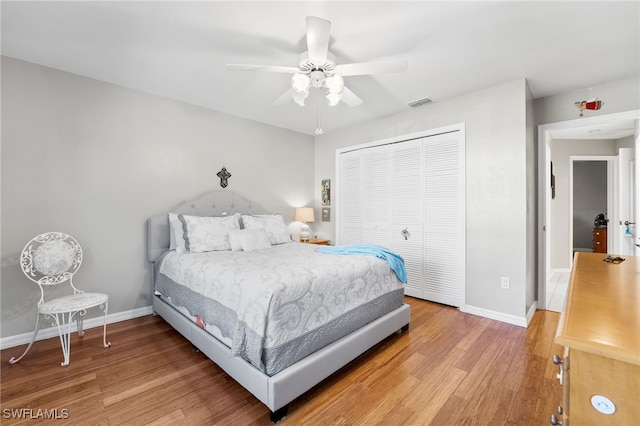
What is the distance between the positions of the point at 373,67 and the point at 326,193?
3.07m

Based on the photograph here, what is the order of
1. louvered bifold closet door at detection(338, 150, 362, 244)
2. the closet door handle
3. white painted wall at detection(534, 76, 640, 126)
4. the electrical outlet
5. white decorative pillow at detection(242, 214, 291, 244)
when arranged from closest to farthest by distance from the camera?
white painted wall at detection(534, 76, 640, 126)
the electrical outlet
white decorative pillow at detection(242, 214, 291, 244)
the closet door handle
louvered bifold closet door at detection(338, 150, 362, 244)

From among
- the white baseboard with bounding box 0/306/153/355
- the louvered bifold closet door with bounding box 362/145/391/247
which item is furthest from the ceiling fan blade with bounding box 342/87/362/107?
the white baseboard with bounding box 0/306/153/355

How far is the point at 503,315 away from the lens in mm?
3051

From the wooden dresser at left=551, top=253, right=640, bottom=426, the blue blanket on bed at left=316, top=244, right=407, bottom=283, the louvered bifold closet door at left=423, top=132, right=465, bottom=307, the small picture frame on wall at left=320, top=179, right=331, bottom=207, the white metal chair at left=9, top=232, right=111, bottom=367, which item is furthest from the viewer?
the small picture frame on wall at left=320, top=179, right=331, bottom=207

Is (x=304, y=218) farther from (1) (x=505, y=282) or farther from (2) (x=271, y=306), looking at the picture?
(2) (x=271, y=306)

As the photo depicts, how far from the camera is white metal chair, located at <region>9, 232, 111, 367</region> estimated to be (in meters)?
2.31

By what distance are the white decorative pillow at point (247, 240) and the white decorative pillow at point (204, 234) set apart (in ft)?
0.36

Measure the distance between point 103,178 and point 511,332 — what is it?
14.8ft

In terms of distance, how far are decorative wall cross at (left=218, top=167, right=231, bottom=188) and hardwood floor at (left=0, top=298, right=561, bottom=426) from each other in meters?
2.03

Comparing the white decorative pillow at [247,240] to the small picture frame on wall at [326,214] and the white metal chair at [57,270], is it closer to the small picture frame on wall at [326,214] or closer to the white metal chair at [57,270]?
the white metal chair at [57,270]

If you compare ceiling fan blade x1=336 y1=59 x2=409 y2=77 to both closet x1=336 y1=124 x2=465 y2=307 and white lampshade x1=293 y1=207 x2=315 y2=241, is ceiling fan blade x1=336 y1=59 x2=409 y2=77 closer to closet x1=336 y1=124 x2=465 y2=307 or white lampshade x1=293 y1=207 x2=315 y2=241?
closet x1=336 y1=124 x2=465 y2=307

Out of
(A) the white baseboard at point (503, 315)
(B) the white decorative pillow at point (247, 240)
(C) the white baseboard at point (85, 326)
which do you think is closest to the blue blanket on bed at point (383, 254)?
(B) the white decorative pillow at point (247, 240)

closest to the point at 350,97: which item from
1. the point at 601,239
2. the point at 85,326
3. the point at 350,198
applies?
the point at 350,198

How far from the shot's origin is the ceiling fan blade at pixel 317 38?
1.72 m
